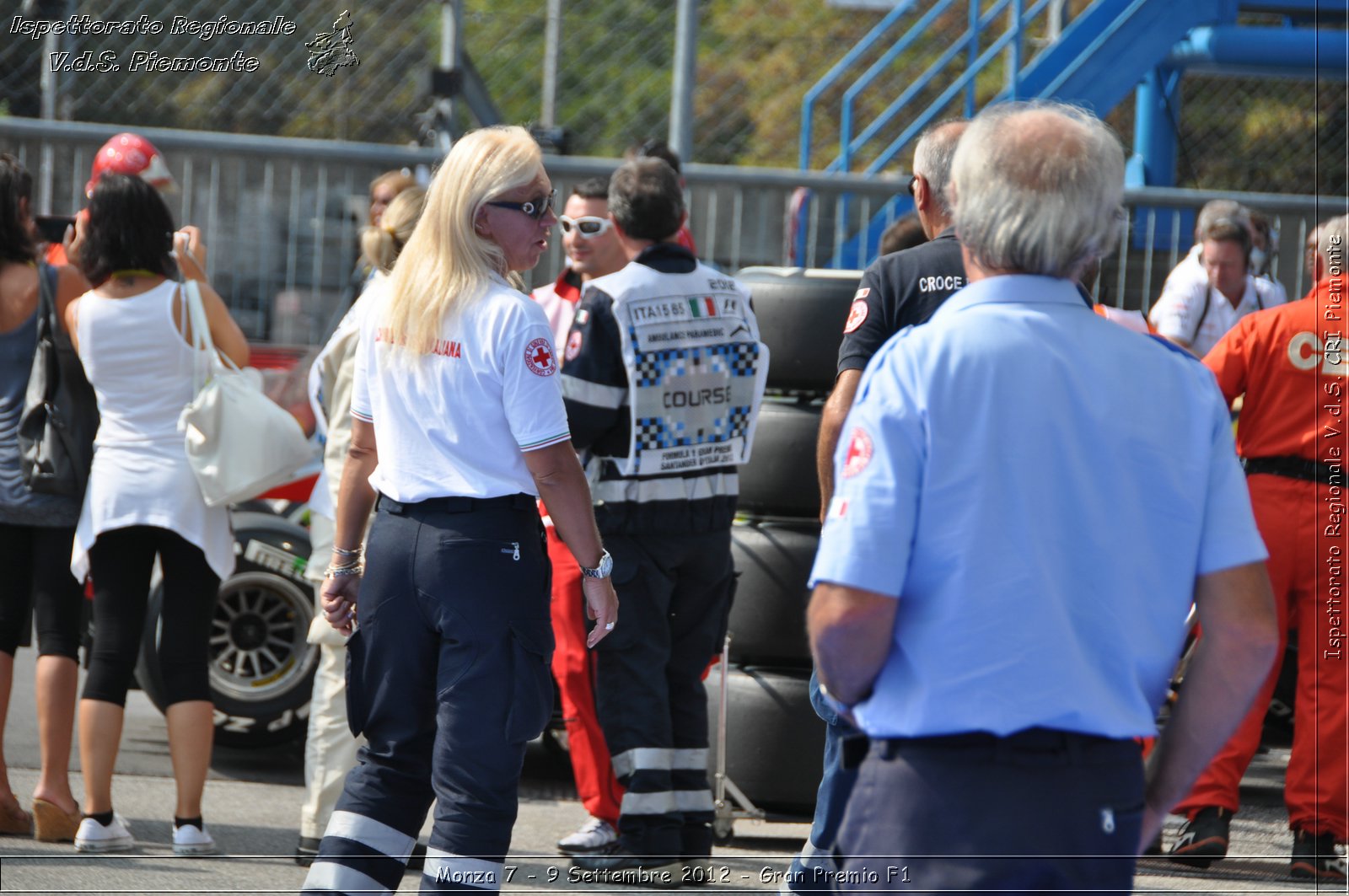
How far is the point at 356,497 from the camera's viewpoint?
376 centimetres

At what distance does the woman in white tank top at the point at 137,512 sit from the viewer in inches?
183

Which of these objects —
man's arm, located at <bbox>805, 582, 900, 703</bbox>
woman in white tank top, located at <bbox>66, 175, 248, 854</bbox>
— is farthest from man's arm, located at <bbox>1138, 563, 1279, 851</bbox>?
woman in white tank top, located at <bbox>66, 175, 248, 854</bbox>

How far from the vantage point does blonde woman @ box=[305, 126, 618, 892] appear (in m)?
3.31

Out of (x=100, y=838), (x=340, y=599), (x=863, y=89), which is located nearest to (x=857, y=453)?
(x=340, y=599)

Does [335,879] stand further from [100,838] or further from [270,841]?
[270,841]

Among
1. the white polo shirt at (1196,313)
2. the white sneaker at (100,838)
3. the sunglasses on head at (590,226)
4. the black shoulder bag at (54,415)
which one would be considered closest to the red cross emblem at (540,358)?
the sunglasses on head at (590,226)

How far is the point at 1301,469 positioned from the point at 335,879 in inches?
135

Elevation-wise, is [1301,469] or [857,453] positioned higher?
[857,453]

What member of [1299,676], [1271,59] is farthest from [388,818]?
[1271,59]

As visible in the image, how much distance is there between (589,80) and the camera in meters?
15.9

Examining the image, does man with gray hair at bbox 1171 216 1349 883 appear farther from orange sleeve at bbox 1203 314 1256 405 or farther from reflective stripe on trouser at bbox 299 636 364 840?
reflective stripe on trouser at bbox 299 636 364 840

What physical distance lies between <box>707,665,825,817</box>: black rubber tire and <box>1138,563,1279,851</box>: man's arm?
2884 mm

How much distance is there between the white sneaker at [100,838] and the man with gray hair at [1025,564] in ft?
10.4

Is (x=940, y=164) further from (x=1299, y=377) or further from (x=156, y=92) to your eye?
(x=156, y=92)
